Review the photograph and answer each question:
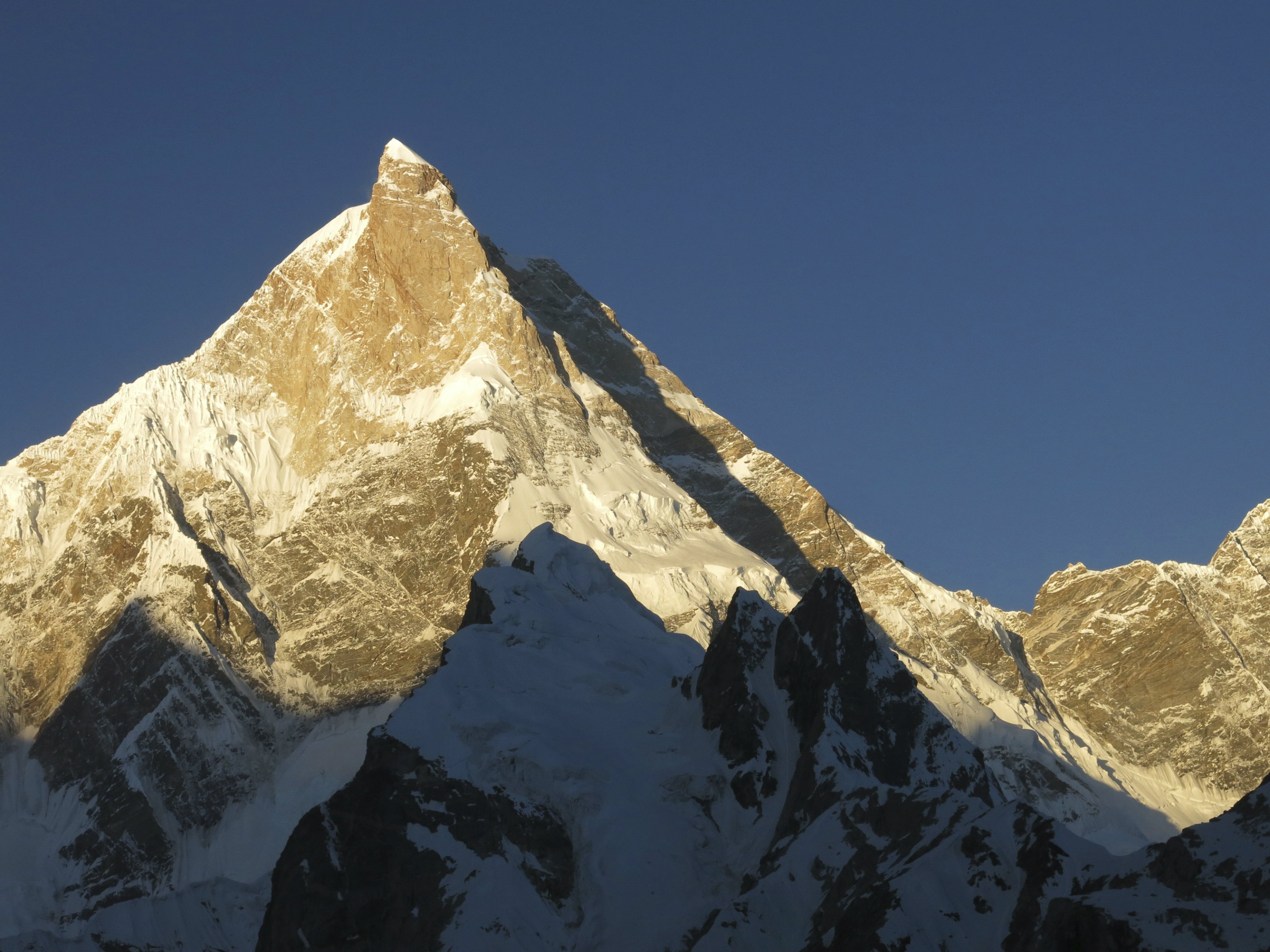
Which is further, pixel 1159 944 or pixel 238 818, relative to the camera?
pixel 238 818

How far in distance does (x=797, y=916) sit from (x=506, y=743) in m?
30.2

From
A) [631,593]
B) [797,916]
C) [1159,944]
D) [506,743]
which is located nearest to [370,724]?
[631,593]

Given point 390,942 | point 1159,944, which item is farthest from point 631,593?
point 1159,944

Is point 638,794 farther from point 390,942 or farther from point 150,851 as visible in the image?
point 150,851

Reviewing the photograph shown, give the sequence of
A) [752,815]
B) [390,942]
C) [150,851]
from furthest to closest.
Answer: [150,851] < [752,815] < [390,942]

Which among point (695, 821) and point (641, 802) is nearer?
point (695, 821)

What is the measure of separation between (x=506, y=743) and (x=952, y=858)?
131 ft

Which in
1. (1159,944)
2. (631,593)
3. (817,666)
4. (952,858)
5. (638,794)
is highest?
(631,593)

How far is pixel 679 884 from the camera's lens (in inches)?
5017

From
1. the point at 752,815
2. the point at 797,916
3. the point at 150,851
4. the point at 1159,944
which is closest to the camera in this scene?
the point at 1159,944

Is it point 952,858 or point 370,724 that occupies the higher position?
point 370,724

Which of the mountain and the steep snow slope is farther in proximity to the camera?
the steep snow slope

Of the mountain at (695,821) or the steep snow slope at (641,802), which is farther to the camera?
the steep snow slope at (641,802)

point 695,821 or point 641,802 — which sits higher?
point 641,802
